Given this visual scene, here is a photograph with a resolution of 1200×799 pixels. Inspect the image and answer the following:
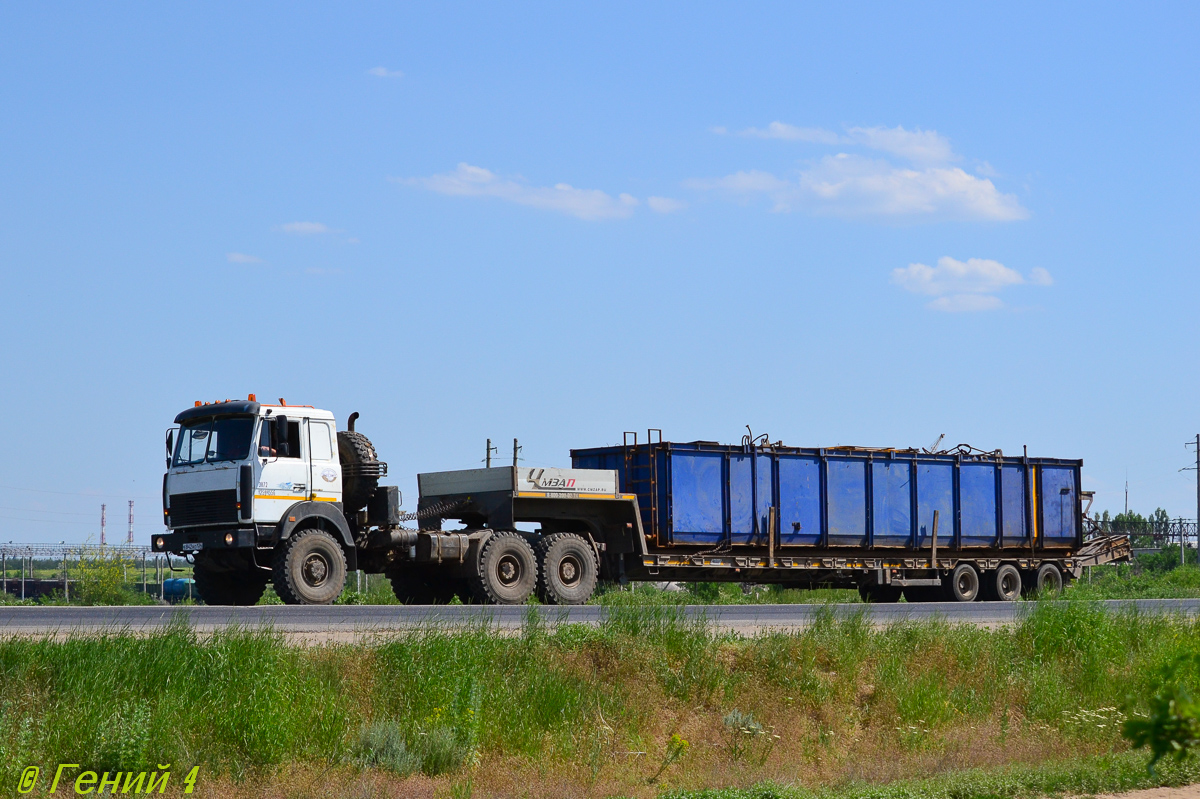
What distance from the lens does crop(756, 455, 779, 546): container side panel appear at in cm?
2459

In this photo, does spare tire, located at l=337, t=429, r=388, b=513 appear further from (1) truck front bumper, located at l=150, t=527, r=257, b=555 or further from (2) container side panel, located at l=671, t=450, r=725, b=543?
(2) container side panel, located at l=671, t=450, r=725, b=543

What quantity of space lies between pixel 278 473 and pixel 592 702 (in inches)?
311

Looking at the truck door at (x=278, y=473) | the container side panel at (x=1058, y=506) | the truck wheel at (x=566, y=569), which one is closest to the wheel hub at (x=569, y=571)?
the truck wheel at (x=566, y=569)

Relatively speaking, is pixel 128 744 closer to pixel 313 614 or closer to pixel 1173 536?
pixel 313 614

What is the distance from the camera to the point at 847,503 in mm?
25781

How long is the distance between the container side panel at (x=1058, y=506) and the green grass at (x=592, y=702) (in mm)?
11260

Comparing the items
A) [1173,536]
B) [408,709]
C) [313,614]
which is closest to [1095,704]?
[408,709]

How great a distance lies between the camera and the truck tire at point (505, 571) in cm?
2083

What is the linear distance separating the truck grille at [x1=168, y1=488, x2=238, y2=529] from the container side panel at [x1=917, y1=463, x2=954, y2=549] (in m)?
14.6

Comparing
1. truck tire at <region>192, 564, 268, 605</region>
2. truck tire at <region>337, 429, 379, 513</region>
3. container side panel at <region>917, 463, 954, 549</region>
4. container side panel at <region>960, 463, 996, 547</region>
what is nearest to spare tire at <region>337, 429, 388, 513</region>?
truck tire at <region>337, 429, 379, 513</region>

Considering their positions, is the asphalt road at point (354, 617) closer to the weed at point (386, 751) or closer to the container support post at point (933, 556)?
the weed at point (386, 751)

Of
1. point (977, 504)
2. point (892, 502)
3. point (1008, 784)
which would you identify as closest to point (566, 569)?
point (892, 502)

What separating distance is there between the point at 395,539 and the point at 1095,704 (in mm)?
10905

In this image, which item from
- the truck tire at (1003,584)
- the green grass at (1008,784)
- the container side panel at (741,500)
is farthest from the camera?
the truck tire at (1003,584)
